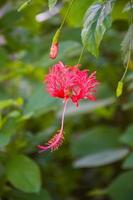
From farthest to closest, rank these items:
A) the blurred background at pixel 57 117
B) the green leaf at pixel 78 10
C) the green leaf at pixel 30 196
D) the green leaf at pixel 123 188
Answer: the green leaf at pixel 123 188 → the green leaf at pixel 30 196 → the blurred background at pixel 57 117 → the green leaf at pixel 78 10

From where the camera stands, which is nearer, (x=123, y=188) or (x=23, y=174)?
(x=23, y=174)

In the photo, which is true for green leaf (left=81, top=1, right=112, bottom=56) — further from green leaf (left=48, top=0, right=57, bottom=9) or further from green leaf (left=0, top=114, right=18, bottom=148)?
green leaf (left=0, top=114, right=18, bottom=148)

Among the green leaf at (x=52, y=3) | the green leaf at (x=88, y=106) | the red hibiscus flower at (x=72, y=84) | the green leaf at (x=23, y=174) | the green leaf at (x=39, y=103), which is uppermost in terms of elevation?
the green leaf at (x=52, y=3)

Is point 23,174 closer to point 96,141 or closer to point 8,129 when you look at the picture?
point 8,129

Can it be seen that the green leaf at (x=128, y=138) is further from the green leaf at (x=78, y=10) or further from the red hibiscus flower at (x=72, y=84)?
the red hibiscus flower at (x=72, y=84)

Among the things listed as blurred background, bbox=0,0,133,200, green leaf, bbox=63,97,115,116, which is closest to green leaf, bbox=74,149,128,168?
blurred background, bbox=0,0,133,200

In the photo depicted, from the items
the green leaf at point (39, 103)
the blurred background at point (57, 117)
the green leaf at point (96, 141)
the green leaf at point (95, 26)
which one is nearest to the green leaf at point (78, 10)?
the blurred background at point (57, 117)

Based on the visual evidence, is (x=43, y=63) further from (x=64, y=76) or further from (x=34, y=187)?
(x=64, y=76)

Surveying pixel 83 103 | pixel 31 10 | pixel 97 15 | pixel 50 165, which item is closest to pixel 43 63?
pixel 31 10

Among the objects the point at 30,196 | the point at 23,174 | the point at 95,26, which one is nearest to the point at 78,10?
the point at 95,26
